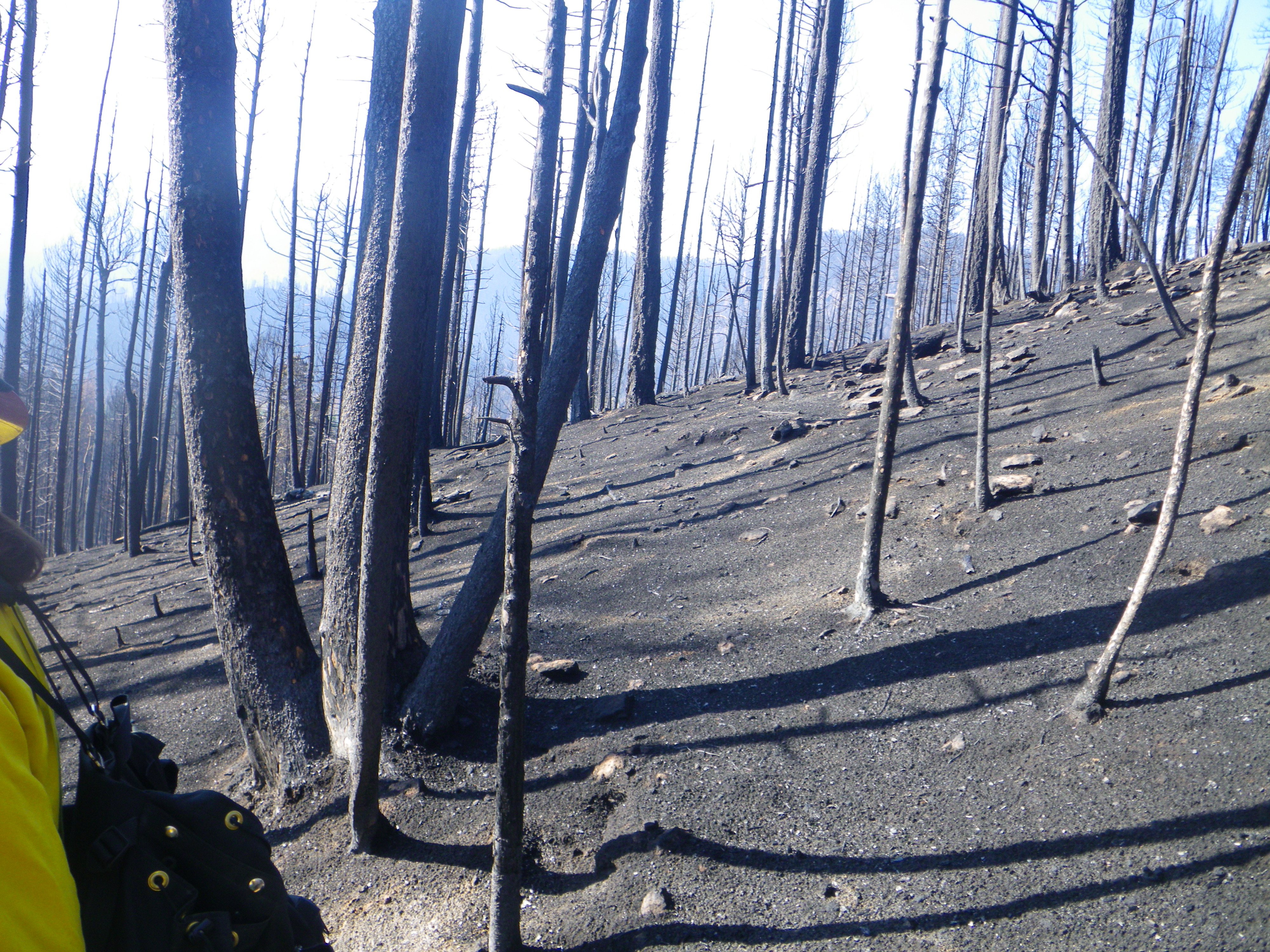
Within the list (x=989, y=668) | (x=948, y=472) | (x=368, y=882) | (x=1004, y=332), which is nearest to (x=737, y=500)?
(x=948, y=472)

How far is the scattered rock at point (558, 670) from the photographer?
4941 mm

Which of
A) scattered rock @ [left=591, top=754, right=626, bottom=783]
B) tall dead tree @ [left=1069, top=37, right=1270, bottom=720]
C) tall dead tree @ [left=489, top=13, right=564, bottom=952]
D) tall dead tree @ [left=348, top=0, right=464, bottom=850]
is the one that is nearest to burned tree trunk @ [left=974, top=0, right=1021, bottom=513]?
tall dead tree @ [left=1069, top=37, right=1270, bottom=720]

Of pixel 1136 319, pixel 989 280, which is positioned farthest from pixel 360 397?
pixel 1136 319

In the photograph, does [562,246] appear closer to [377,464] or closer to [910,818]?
[377,464]

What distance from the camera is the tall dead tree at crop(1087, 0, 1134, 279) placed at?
12688 millimetres

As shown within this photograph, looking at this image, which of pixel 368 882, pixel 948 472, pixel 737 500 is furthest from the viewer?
pixel 737 500

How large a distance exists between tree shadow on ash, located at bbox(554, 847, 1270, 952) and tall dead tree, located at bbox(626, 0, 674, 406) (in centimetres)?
1248

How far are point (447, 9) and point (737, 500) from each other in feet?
17.8

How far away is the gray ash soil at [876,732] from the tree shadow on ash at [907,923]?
1cm

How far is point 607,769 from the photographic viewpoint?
4.04m

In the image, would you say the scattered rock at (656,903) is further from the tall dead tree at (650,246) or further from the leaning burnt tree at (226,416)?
the tall dead tree at (650,246)

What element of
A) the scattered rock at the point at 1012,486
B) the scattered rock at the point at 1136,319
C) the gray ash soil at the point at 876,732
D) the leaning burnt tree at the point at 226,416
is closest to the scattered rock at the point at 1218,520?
the gray ash soil at the point at 876,732

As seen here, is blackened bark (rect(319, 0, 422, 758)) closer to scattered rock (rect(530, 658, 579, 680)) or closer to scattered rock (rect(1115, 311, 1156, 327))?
scattered rock (rect(530, 658, 579, 680))

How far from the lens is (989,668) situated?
4148 millimetres
